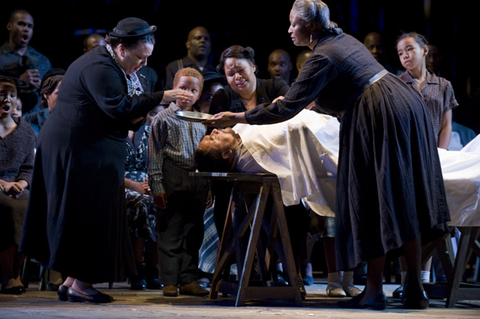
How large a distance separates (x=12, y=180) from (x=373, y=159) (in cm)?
290

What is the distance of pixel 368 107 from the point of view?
3096 mm

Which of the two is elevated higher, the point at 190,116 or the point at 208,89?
the point at 208,89

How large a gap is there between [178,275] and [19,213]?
131 centimetres

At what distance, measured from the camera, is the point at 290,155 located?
11.5ft

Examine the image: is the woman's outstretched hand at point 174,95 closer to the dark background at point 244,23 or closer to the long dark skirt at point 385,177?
the long dark skirt at point 385,177

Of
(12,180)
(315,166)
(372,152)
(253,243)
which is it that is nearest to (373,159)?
(372,152)

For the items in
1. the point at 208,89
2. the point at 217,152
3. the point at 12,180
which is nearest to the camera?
the point at 217,152

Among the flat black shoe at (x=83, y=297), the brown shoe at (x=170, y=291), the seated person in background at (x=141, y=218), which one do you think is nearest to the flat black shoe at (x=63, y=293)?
the flat black shoe at (x=83, y=297)

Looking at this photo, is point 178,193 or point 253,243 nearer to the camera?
point 253,243

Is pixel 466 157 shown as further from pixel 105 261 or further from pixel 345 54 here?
pixel 105 261

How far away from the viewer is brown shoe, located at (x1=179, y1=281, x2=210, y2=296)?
406 cm

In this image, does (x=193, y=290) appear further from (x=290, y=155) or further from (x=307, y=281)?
(x=307, y=281)

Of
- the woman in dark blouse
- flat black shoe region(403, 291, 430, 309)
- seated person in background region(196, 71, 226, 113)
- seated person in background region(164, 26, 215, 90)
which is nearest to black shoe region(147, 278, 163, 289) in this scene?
the woman in dark blouse

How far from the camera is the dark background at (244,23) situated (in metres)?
6.89
